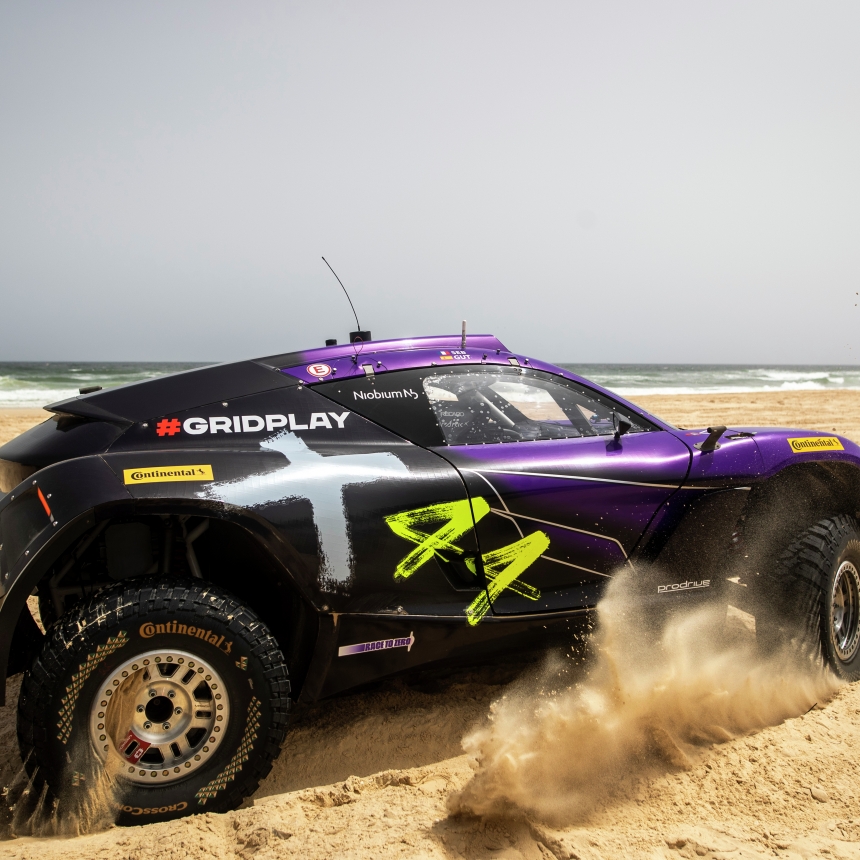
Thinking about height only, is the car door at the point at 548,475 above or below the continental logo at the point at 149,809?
above

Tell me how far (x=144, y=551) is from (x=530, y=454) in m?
1.46

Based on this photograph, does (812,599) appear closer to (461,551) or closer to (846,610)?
(846,610)

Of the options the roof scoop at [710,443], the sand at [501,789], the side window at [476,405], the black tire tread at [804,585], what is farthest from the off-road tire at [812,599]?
the side window at [476,405]

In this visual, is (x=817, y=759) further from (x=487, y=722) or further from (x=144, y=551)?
(x=144, y=551)

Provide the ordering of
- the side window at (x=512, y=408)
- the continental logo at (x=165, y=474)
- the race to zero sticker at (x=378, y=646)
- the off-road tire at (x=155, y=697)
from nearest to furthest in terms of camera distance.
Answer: the off-road tire at (x=155, y=697), the continental logo at (x=165, y=474), the race to zero sticker at (x=378, y=646), the side window at (x=512, y=408)

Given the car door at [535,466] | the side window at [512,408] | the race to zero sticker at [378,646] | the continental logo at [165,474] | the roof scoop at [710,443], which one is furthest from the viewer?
the roof scoop at [710,443]

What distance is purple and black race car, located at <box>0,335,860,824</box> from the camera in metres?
2.12

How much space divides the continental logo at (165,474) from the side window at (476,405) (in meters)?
0.56

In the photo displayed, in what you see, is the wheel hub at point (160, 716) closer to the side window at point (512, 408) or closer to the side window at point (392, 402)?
the side window at point (392, 402)

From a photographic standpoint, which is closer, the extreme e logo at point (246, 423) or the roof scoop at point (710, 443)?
the extreme e logo at point (246, 423)

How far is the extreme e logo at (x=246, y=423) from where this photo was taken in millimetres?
2430

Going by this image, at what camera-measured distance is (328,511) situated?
91.7 inches

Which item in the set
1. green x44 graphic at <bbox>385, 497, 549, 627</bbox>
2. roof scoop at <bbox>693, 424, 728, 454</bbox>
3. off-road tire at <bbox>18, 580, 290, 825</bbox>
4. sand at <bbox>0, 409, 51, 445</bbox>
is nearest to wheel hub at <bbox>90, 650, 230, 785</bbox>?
off-road tire at <bbox>18, 580, 290, 825</bbox>

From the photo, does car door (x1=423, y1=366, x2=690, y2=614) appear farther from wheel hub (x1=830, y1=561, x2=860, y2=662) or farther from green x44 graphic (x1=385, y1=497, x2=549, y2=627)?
wheel hub (x1=830, y1=561, x2=860, y2=662)
